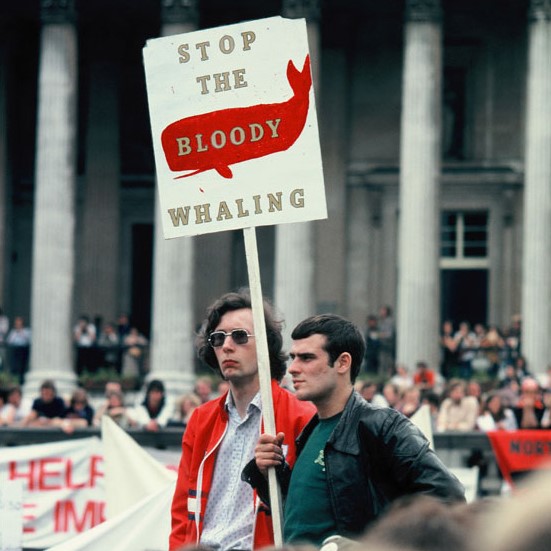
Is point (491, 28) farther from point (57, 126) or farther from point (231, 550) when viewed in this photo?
point (231, 550)

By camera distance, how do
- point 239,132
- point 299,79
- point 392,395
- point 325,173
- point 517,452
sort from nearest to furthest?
point 299,79
point 239,132
point 517,452
point 392,395
point 325,173

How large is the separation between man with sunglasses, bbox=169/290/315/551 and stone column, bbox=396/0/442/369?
91.6 feet

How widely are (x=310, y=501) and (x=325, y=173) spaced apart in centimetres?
3413

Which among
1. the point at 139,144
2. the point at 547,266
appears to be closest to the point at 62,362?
the point at 139,144

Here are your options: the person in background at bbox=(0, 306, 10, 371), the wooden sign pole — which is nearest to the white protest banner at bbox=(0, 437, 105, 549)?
the wooden sign pole

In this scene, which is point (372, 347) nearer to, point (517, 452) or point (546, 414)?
point (546, 414)

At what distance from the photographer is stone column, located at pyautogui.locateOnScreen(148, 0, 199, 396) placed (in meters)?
36.6

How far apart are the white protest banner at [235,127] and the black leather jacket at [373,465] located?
1.14 m

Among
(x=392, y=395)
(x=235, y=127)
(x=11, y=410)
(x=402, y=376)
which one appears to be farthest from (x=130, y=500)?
(x=402, y=376)

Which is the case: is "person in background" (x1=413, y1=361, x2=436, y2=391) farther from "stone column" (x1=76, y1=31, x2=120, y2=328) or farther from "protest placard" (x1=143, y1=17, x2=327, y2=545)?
"protest placard" (x1=143, y1=17, x2=327, y2=545)

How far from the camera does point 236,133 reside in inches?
299

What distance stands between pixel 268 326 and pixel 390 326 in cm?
2945

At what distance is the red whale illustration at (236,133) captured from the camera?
746 centimetres

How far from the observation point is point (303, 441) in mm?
7031
